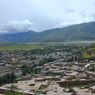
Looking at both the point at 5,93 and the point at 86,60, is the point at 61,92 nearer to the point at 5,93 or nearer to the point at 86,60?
the point at 5,93

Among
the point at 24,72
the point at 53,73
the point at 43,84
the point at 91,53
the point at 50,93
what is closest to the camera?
the point at 50,93

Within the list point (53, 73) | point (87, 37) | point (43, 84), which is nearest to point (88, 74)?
point (53, 73)

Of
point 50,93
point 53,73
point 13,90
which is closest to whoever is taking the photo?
point 50,93

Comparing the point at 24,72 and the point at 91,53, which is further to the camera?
the point at 91,53

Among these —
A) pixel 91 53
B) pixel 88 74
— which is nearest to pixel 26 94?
pixel 88 74

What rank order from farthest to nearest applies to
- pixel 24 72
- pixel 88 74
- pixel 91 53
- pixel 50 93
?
pixel 91 53 < pixel 24 72 < pixel 88 74 < pixel 50 93

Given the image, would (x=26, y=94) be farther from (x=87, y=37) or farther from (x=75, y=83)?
(x=87, y=37)

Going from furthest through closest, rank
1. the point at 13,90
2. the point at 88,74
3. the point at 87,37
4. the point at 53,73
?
the point at 87,37 → the point at 53,73 → the point at 88,74 → the point at 13,90

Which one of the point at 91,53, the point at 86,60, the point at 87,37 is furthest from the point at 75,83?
the point at 87,37

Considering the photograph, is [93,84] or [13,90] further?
[93,84]
